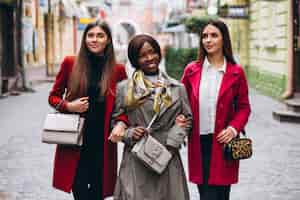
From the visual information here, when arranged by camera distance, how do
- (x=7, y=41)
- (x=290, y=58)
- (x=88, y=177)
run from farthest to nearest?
(x=7, y=41) < (x=290, y=58) < (x=88, y=177)

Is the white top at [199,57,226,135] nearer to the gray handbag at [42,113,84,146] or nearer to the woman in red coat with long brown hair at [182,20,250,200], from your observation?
the woman in red coat with long brown hair at [182,20,250,200]

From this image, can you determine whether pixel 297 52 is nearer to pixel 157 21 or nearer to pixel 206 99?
pixel 206 99

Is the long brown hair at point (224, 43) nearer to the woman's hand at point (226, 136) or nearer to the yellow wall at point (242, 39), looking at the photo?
the woman's hand at point (226, 136)

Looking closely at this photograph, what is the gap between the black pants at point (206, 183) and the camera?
4520 millimetres

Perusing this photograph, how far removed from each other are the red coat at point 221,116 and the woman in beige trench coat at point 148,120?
28cm

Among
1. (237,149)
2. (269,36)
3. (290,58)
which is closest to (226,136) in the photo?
(237,149)

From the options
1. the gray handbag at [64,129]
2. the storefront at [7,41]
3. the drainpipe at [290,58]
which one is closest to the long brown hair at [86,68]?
the gray handbag at [64,129]

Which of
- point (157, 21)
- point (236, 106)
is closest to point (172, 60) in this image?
point (236, 106)

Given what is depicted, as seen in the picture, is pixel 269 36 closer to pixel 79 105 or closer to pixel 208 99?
pixel 208 99

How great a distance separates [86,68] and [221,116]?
0.96 metres

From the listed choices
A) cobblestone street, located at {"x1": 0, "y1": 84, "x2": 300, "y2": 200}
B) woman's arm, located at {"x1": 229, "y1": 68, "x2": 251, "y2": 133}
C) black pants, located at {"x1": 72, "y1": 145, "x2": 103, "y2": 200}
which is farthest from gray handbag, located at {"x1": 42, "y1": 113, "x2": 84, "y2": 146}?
cobblestone street, located at {"x1": 0, "y1": 84, "x2": 300, "y2": 200}

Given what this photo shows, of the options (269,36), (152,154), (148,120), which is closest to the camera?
(152,154)

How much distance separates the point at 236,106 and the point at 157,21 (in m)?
102

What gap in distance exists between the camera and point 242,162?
8852 millimetres
